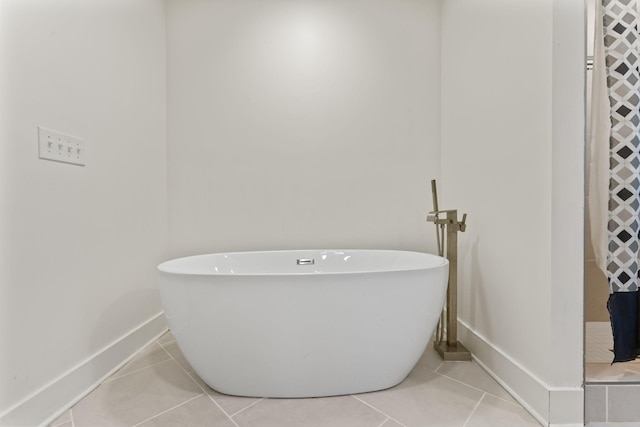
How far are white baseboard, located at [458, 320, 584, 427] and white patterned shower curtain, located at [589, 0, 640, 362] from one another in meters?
0.28

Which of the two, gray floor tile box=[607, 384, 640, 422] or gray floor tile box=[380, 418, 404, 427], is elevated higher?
gray floor tile box=[607, 384, 640, 422]

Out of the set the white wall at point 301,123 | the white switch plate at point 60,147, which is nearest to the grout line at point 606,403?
the white wall at point 301,123

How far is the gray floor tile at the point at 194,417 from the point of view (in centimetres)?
128

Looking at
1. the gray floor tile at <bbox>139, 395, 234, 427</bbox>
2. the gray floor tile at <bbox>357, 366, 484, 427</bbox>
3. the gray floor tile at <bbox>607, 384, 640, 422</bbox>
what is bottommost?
the gray floor tile at <bbox>357, 366, 484, 427</bbox>

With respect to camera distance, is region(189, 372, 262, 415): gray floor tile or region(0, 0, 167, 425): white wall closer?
region(0, 0, 167, 425): white wall

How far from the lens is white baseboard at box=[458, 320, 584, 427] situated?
1255mm

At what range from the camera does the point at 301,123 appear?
7.77ft

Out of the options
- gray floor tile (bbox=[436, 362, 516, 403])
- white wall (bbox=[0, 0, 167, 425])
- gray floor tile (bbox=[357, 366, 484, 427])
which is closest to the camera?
white wall (bbox=[0, 0, 167, 425])

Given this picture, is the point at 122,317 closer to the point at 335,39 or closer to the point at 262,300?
the point at 262,300

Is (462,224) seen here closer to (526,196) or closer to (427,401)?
(526,196)

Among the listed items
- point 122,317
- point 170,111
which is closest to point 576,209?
point 122,317

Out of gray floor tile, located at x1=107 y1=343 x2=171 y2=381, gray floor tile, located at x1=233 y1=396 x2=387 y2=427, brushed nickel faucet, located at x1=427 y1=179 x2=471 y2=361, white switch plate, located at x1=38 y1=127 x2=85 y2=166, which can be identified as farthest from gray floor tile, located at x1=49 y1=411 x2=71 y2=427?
brushed nickel faucet, located at x1=427 y1=179 x2=471 y2=361

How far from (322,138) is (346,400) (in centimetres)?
159

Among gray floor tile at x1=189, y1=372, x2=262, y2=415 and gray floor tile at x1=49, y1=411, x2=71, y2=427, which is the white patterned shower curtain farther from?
gray floor tile at x1=49, y1=411, x2=71, y2=427
